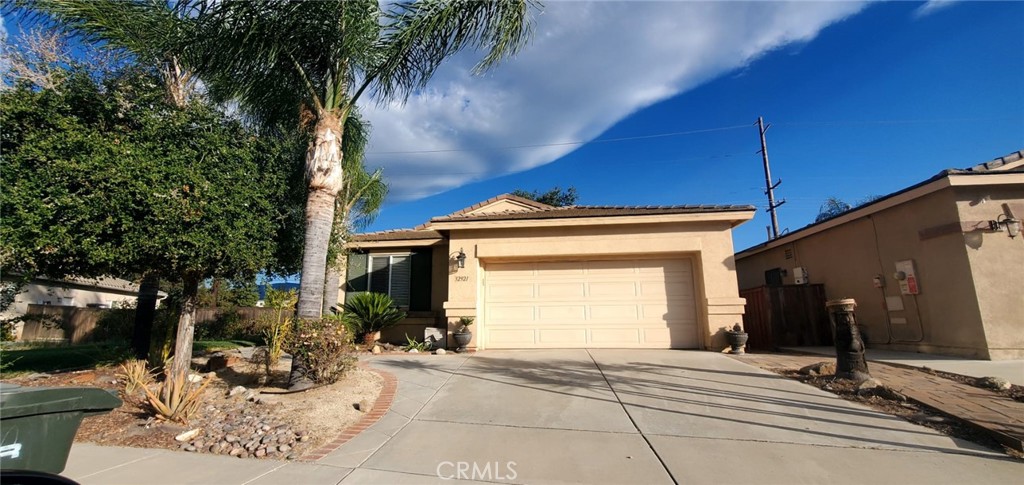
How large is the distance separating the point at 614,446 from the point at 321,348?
4122 mm

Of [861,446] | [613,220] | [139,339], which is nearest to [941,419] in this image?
[861,446]

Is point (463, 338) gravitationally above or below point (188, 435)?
above

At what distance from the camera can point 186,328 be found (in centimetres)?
635

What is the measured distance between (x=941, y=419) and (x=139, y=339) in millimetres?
11959

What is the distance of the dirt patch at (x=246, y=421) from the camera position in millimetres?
4332

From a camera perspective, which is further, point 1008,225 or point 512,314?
point 512,314

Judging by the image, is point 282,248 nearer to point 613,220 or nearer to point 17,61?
point 17,61

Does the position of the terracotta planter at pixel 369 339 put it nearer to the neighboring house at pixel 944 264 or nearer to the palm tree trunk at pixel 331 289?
the palm tree trunk at pixel 331 289

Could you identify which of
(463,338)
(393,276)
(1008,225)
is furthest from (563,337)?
(1008,225)

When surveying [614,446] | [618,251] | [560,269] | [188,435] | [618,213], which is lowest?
[614,446]

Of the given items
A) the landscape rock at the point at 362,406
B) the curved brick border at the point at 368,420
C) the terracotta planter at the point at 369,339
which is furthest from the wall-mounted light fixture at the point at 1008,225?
the terracotta planter at the point at 369,339

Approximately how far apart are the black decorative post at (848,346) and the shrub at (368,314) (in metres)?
9.55

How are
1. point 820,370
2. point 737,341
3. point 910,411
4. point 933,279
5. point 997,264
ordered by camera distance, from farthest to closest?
point 737,341 < point 933,279 < point 997,264 < point 820,370 < point 910,411

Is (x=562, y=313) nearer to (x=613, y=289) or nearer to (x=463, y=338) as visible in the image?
(x=613, y=289)
